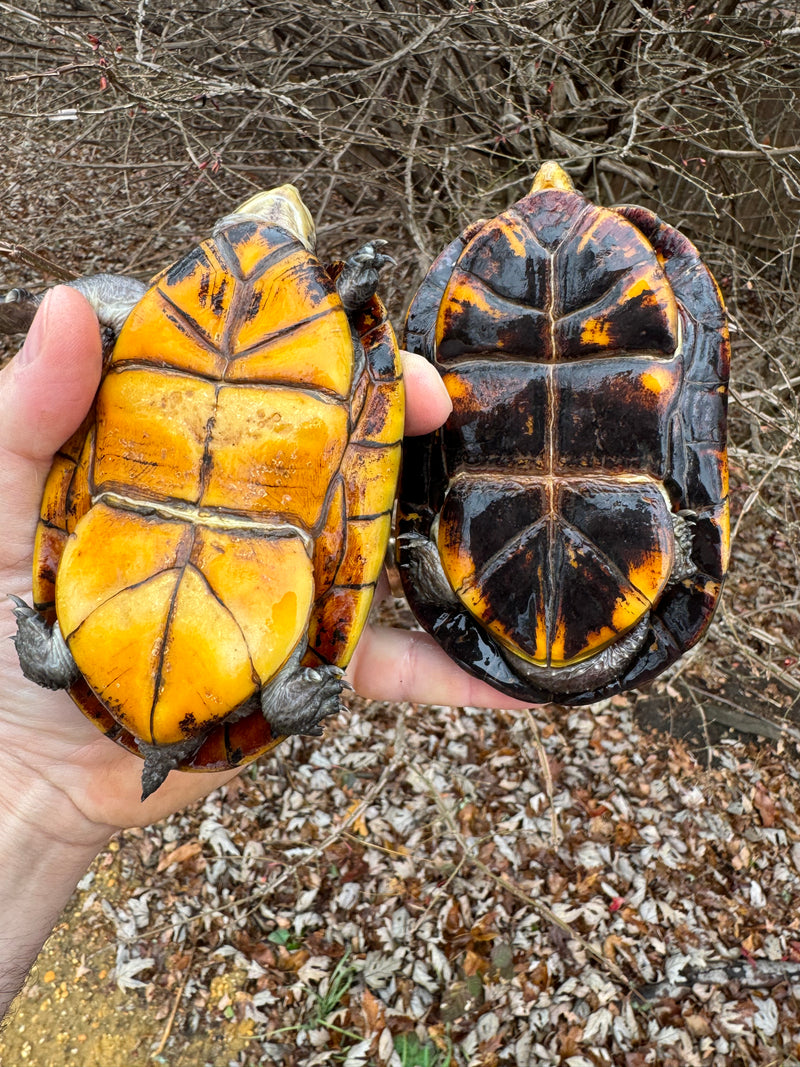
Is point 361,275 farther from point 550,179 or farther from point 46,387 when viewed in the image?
point 550,179

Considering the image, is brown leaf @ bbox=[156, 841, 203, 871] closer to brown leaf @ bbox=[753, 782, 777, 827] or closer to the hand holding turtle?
the hand holding turtle

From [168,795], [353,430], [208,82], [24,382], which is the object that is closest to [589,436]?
[353,430]

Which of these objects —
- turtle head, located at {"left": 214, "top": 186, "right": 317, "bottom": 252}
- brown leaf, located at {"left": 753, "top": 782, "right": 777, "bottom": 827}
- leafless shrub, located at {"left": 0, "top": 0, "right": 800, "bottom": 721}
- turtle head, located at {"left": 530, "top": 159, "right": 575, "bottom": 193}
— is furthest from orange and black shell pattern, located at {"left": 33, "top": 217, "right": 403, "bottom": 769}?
brown leaf, located at {"left": 753, "top": 782, "right": 777, "bottom": 827}

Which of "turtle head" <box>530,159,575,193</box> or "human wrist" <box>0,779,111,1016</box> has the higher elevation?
"turtle head" <box>530,159,575,193</box>

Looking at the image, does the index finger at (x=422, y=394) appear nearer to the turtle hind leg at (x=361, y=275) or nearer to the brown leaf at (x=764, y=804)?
the turtle hind leg at (x=361, y=275)

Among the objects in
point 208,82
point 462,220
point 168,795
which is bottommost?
point 168,795

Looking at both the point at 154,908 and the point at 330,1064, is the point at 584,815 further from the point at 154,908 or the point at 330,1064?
the point at 154,908
